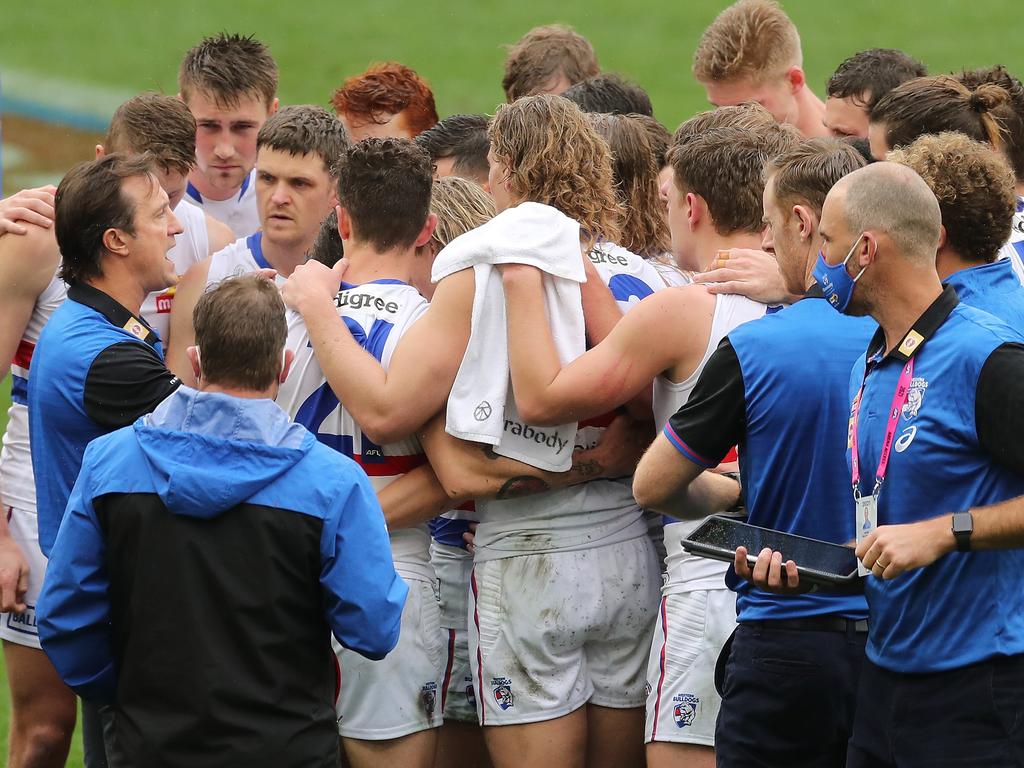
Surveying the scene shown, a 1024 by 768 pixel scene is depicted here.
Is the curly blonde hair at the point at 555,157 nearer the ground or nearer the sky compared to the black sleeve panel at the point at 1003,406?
nearer the sky

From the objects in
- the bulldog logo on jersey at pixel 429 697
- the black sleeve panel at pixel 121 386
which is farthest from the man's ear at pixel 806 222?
the black sleeve panel at pixel 121 386

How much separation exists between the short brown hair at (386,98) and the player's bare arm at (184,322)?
1.52 meters

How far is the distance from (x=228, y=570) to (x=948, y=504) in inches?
55.7

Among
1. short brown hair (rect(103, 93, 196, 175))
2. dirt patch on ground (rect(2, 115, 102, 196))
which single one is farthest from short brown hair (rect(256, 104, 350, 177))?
dirt patch on ground (rect(2, 115, 102, 196))

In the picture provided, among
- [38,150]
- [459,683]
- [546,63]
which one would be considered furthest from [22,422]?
[38,150]

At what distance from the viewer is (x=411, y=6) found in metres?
21.1

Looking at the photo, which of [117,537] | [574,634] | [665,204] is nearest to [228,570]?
[117,537]

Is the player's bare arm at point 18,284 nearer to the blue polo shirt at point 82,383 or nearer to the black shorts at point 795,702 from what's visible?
the blue polo shirt at point 82,383

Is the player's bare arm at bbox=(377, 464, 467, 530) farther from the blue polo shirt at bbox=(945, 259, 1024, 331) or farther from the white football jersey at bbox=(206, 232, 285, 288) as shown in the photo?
the white football jersey at bbox=(206, 232, 285, 288)

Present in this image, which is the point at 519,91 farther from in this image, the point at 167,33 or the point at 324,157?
the point at 167,33

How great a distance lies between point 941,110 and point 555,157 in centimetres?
118

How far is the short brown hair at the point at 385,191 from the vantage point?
380 cm

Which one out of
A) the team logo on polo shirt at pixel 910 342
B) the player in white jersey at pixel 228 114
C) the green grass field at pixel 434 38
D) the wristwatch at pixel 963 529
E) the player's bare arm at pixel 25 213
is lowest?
the wristwatch at pixel 963 529

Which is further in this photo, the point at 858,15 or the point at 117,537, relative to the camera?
the point at 858,15
